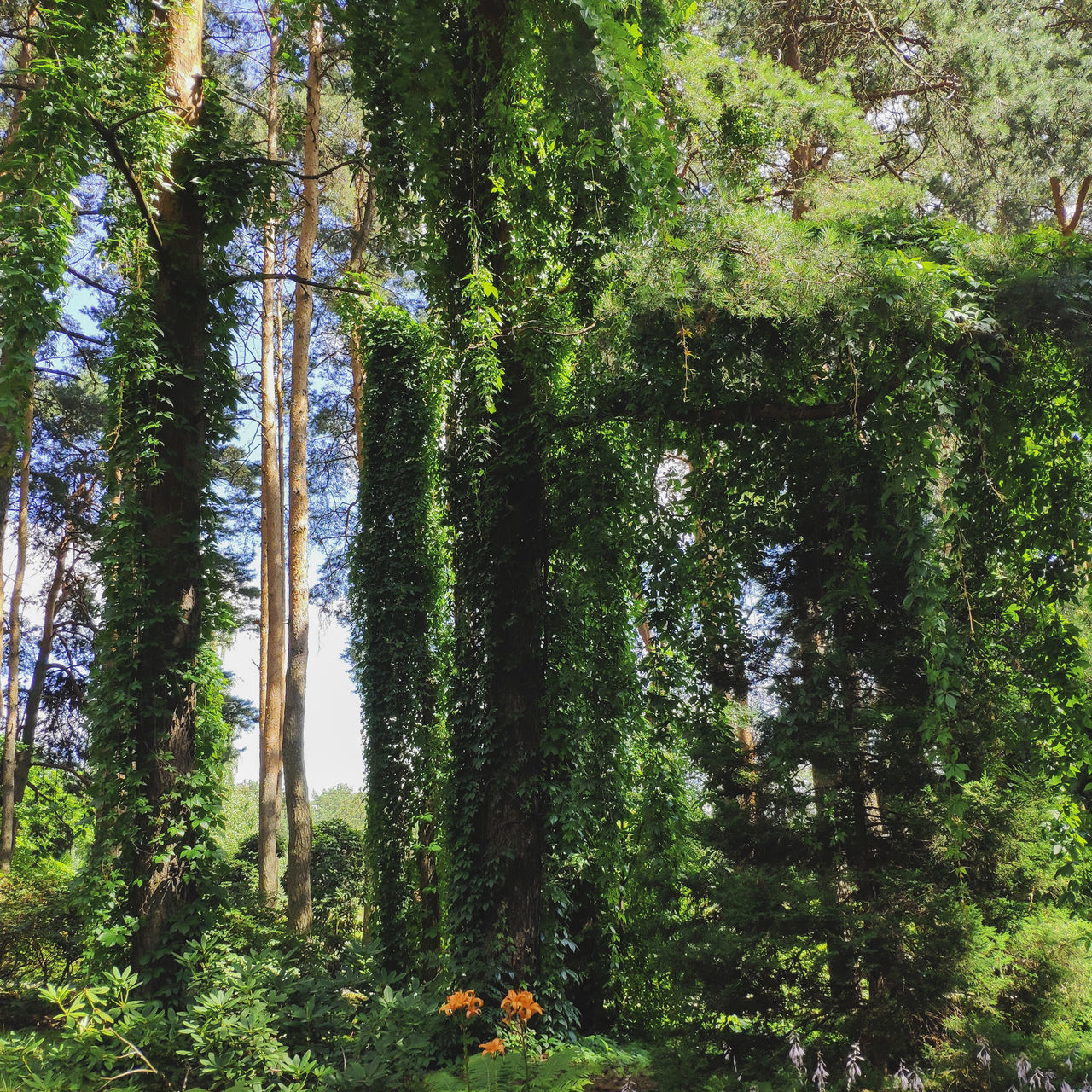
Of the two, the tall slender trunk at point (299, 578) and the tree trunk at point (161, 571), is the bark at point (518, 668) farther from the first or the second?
the tall slender trunk at point (299, 578)

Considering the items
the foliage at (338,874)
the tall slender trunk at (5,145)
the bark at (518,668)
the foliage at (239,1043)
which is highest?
the tall slender trunk at (5,145)

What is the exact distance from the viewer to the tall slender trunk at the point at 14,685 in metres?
12.1

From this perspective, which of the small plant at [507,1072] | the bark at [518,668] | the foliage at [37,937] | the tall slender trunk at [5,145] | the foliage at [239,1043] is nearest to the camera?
the small plant at [507,1072]

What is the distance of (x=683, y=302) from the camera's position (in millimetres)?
5047

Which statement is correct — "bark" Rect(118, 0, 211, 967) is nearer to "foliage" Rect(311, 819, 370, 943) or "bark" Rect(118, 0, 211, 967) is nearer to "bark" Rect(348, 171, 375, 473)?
"bark" Rect(348, 171, 375, 473)

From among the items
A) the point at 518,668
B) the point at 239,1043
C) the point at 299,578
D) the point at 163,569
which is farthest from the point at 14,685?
the point at 239,1043

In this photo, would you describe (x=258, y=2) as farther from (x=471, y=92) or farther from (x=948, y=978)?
(x=948, y=978)

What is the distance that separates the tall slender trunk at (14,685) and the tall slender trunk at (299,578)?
353cm

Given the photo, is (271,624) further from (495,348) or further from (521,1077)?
(521,1077)

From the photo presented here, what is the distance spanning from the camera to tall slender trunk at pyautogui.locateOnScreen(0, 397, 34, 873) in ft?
39.8

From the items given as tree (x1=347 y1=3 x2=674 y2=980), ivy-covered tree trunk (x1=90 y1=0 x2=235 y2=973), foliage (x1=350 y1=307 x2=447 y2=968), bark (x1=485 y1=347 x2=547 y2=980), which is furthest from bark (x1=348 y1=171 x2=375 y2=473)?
ivy-covered tree trunk (x1=90 y1=0 x2=235 y2=973)

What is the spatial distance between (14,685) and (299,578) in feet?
19.4

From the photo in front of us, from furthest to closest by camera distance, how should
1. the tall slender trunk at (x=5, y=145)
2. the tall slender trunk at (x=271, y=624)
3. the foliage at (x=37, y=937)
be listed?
the tall slender trunk at (x=271, y=624), the foliage at (x=37, y=937), the tall slender trunk at (x=5, y=145)

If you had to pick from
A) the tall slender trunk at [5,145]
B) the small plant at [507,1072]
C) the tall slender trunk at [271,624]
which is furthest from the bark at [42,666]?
the small plant at [507,1072]
